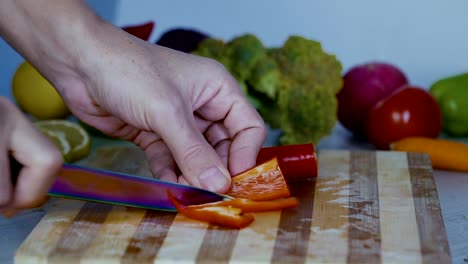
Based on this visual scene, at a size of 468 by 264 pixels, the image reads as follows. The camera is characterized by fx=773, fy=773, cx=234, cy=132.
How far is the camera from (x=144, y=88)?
1454 mm

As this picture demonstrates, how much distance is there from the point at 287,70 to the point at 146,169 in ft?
1.69

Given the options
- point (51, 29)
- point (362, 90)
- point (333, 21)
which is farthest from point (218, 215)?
point (333, 21)

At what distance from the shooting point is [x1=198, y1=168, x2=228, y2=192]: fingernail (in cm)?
142

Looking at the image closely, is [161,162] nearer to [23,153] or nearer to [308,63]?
[23,153]

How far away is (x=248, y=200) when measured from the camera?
1.44 metres

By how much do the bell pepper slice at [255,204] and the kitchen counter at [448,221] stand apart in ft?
1.08

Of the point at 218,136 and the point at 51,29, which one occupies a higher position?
the point at 51,29

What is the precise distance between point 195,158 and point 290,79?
0.70 m

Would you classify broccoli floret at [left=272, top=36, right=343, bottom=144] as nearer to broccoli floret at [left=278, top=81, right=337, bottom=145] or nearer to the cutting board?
broccoli floret at [left=278, top=81, right=337, bottom=145]

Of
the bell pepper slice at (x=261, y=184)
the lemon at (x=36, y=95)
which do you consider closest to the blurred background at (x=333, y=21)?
the lemon at (x=36, y=95)

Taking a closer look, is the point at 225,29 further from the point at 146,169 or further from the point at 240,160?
the point at 240,160

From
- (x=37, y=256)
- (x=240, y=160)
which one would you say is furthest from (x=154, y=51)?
(x=37, y=256)

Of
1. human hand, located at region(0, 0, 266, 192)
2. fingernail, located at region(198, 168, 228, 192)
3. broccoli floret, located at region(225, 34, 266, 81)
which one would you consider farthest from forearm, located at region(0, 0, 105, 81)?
broccoli floret, located at region(225, 34, 266, 81)

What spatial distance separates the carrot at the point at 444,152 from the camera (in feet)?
6.31
